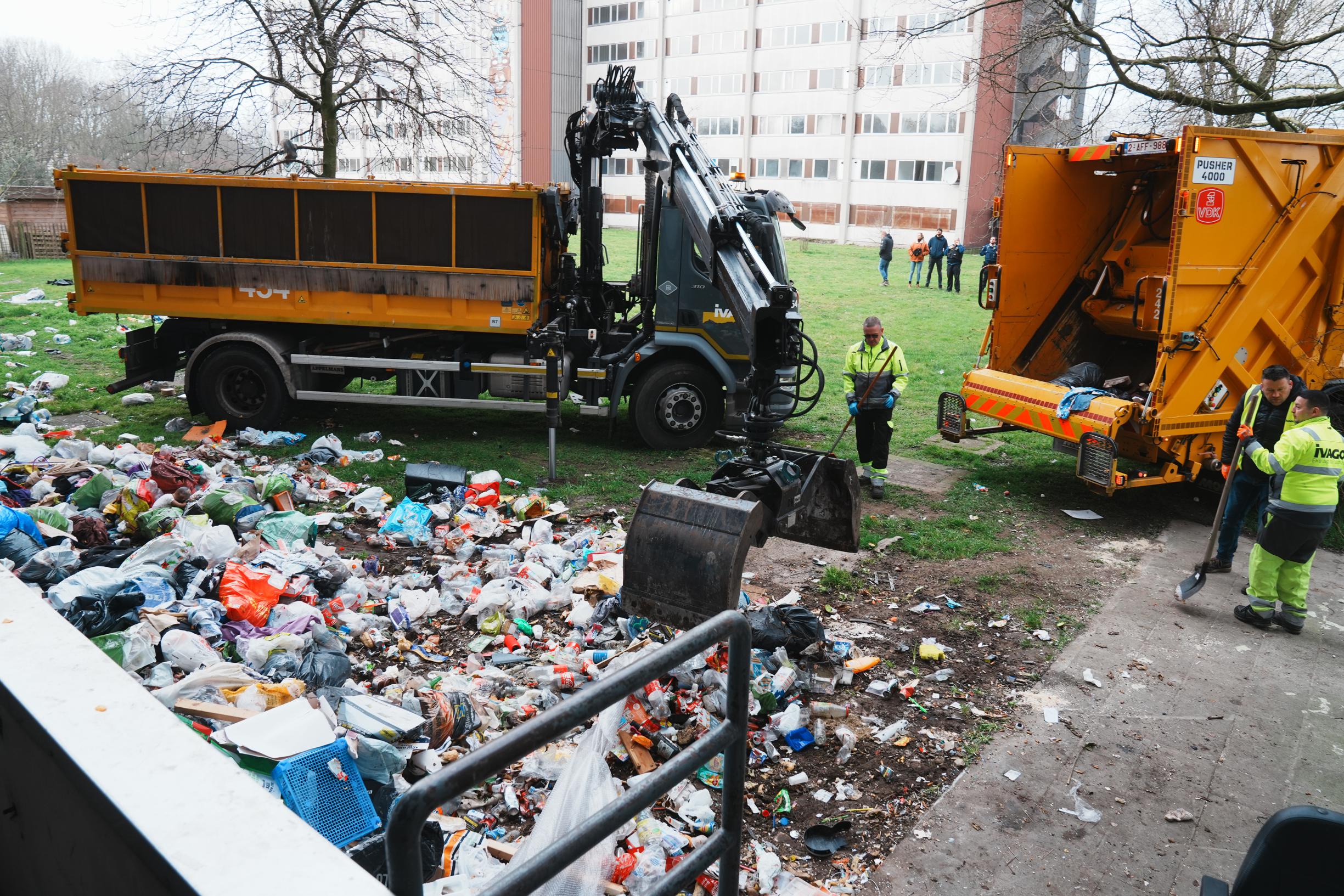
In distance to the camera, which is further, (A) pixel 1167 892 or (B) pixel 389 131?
(B) pixel 389 131

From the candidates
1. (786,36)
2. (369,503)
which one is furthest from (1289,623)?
(786,36)

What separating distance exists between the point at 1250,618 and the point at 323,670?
576 centimetres

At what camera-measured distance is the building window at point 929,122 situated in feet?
148

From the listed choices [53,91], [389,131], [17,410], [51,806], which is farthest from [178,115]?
[53,91]

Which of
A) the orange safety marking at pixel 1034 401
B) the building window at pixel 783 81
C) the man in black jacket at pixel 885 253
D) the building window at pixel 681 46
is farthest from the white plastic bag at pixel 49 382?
the building window at pixel 681 46

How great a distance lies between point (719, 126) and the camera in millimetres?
55406

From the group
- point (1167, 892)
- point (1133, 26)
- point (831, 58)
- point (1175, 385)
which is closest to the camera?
point (1167, 892)

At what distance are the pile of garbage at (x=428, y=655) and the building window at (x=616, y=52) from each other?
5610 centimetres

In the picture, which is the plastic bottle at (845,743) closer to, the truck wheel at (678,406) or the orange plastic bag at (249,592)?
the orange plastic bag at (249,592)

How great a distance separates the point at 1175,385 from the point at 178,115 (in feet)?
45.3

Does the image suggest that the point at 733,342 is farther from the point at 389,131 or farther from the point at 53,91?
the point at 53,91

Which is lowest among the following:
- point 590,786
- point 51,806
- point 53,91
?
point 590,786

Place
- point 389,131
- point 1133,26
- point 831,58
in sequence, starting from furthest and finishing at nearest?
point 831,58
point 389,131
point 1133,26

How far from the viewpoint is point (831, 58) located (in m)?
49.4
